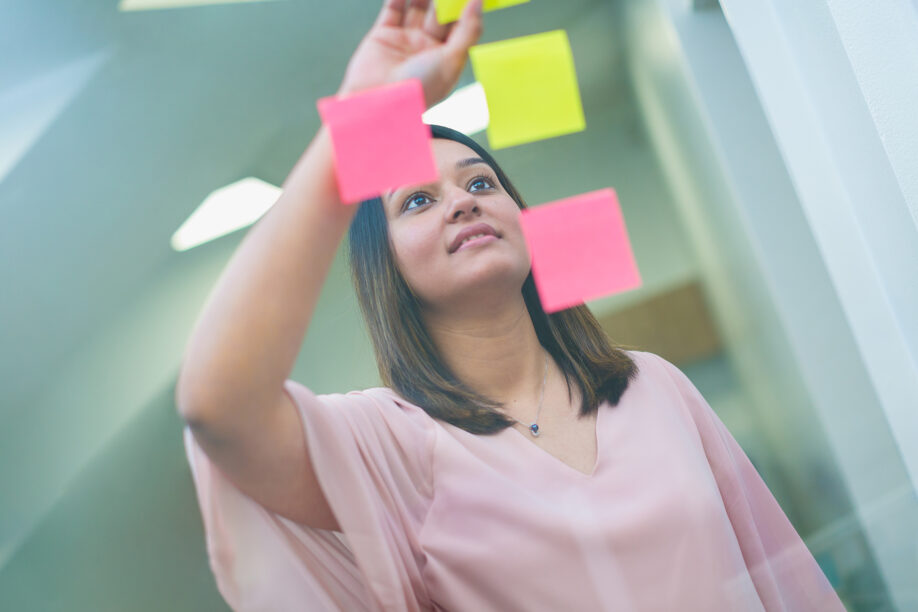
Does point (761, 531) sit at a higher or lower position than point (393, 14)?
lower

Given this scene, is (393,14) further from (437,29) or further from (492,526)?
(492,526)

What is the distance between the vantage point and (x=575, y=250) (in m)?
0.74

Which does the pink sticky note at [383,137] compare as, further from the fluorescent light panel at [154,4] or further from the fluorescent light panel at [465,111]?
the fluorescent light panel at [154,4]

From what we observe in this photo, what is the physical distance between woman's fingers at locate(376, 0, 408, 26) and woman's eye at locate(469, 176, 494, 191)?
0.16 m

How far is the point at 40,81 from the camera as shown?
698 millimetres

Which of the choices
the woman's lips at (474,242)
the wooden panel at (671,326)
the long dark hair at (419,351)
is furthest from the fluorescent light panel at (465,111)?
the wooden panel at (671,326)

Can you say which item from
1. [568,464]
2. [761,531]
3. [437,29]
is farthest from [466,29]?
[761,531]

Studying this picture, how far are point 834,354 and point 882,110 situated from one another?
0.25 metres

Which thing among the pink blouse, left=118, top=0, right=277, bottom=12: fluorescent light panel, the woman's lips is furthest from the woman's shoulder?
left=118, top=0, right=277, bottom=12: fluorescent light panel

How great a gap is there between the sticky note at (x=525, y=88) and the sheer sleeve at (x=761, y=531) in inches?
11.8

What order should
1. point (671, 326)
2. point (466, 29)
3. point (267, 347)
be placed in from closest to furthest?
point (267, 347), point (466, 29), point (671, 326)

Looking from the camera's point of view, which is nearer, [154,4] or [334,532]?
[334,532]

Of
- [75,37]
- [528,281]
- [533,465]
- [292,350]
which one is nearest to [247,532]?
[292,350]

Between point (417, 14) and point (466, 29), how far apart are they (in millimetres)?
50
